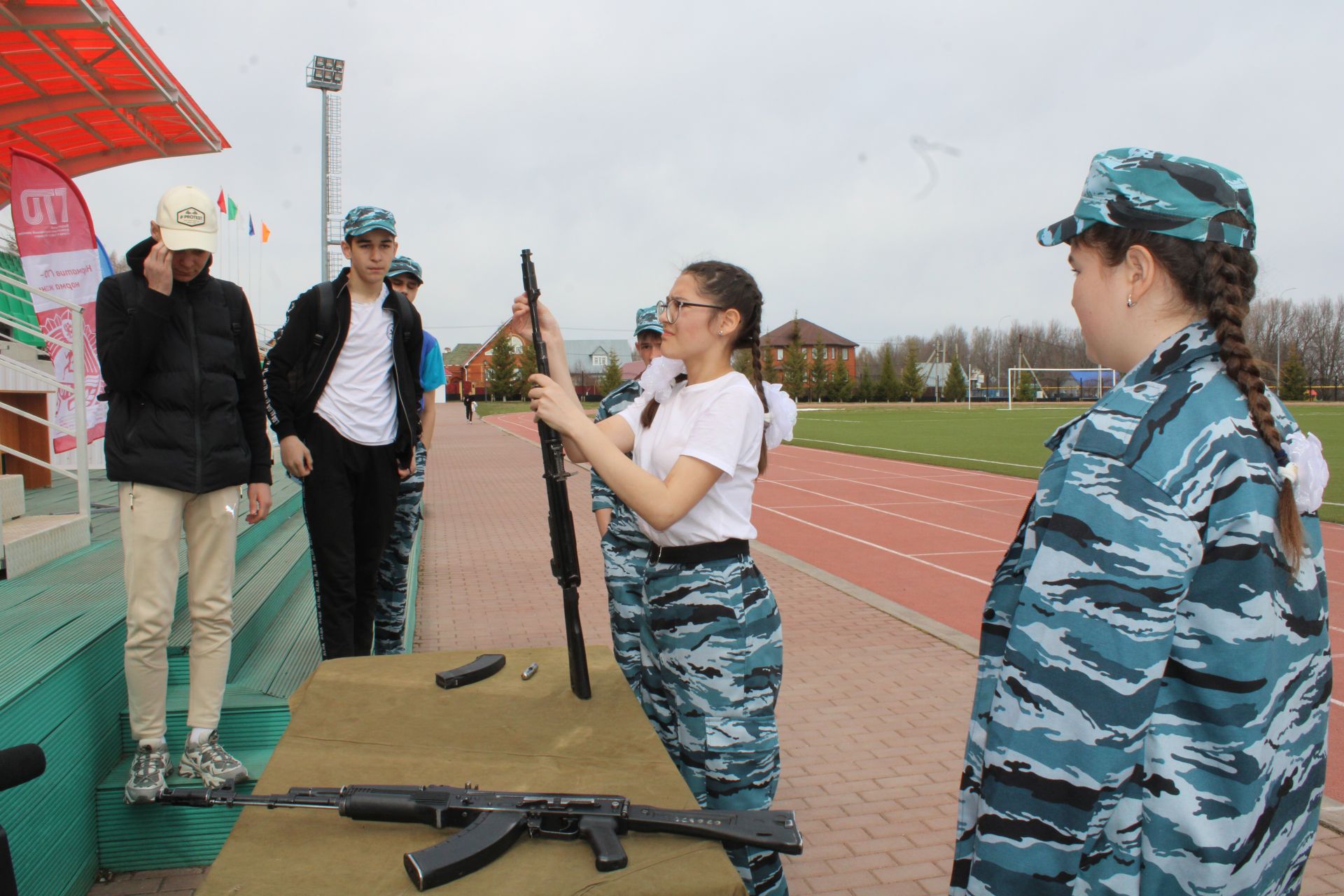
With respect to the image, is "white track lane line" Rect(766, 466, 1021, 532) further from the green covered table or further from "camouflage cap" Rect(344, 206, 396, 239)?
the green covered table

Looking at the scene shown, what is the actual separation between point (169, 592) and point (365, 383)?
116 cm

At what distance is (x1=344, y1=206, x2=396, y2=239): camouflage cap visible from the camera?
369 cm

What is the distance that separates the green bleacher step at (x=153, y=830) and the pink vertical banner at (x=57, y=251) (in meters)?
5.91

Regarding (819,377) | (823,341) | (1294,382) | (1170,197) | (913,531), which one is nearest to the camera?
(1170,197)

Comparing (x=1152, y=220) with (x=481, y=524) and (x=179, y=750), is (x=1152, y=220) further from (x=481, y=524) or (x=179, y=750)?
(x=481, y=524)

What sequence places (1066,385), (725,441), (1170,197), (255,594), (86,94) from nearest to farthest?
(1170,197)
(725,441)
(255,594)
(86,94)
(1066,385)

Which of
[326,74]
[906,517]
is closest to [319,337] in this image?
[906,517]

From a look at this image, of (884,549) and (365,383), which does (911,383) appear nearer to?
(884,549)

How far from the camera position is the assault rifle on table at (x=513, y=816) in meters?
1.43

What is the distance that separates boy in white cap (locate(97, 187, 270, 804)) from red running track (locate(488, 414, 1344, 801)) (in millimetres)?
4429

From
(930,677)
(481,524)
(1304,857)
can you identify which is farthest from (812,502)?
(1304,857)

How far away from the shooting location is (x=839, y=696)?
5.04 metres

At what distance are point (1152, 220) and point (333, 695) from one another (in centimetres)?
195

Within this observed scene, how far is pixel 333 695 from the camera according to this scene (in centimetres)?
217
